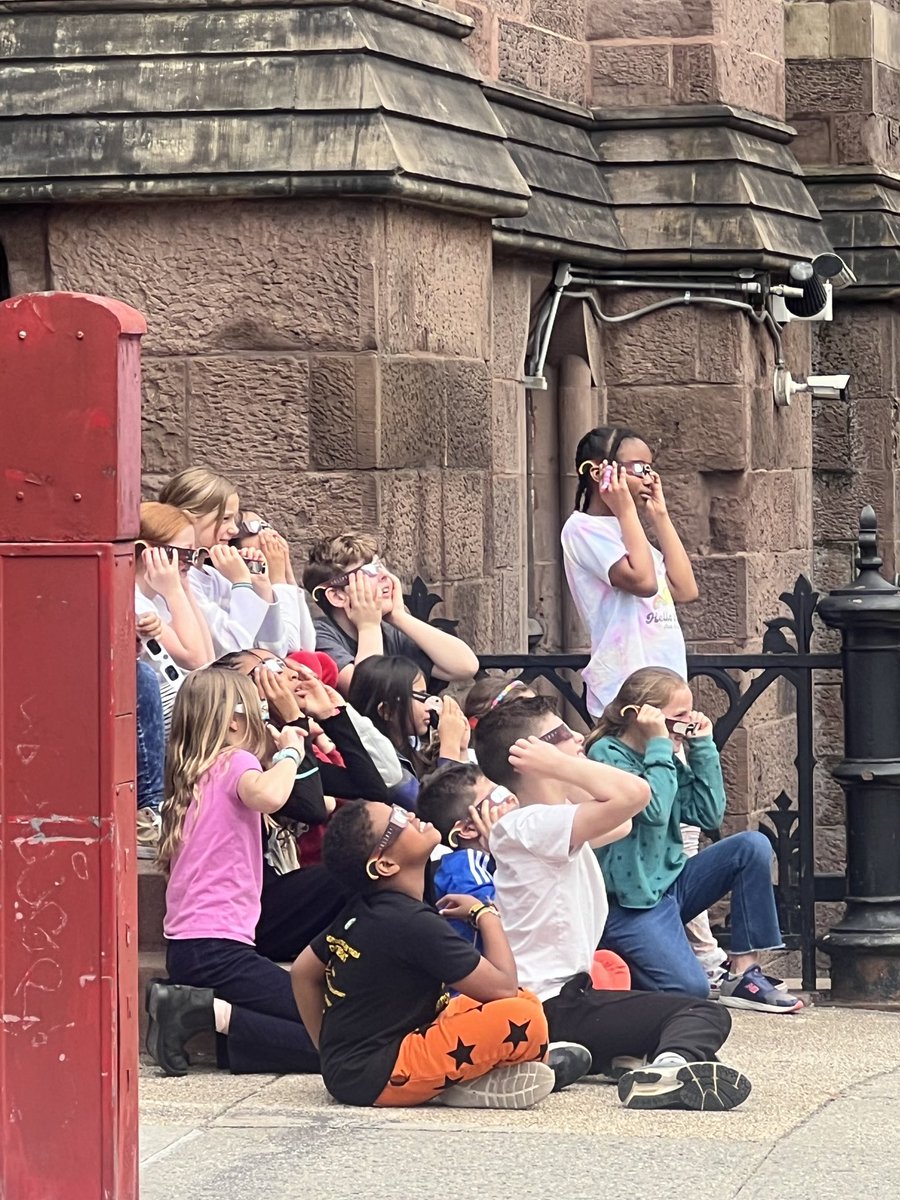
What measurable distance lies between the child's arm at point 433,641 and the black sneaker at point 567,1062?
1741 millimetres

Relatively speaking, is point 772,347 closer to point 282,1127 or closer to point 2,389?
point 282,1127

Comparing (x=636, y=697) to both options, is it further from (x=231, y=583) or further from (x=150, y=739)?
(x=150, y=739)

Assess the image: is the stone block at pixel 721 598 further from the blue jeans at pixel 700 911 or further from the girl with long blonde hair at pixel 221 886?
the girl with long blonde hair at pixel 221 886

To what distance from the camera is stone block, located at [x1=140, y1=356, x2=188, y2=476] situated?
305 inches

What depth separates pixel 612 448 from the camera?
7.86 metres

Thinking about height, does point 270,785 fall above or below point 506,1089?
above

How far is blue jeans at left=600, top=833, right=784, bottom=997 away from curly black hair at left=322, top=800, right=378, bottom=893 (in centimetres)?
124

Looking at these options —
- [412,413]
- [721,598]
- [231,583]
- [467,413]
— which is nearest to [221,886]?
[231,583]

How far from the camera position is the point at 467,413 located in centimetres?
820

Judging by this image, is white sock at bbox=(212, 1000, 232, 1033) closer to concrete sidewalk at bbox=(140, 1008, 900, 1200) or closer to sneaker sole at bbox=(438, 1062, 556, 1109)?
concrete sidewalk at bbox=(140, 1008, 900, 1200)

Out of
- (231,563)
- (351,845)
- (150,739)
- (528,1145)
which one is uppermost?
(231,563)

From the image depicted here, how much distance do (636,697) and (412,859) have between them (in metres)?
1.35

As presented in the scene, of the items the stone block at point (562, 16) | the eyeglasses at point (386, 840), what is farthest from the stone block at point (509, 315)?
the eyeglasses at point (386, 840)

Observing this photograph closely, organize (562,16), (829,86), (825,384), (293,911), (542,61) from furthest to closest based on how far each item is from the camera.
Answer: (829,86) < (825,384) < (562,16) < (542,61) < (293,911)
